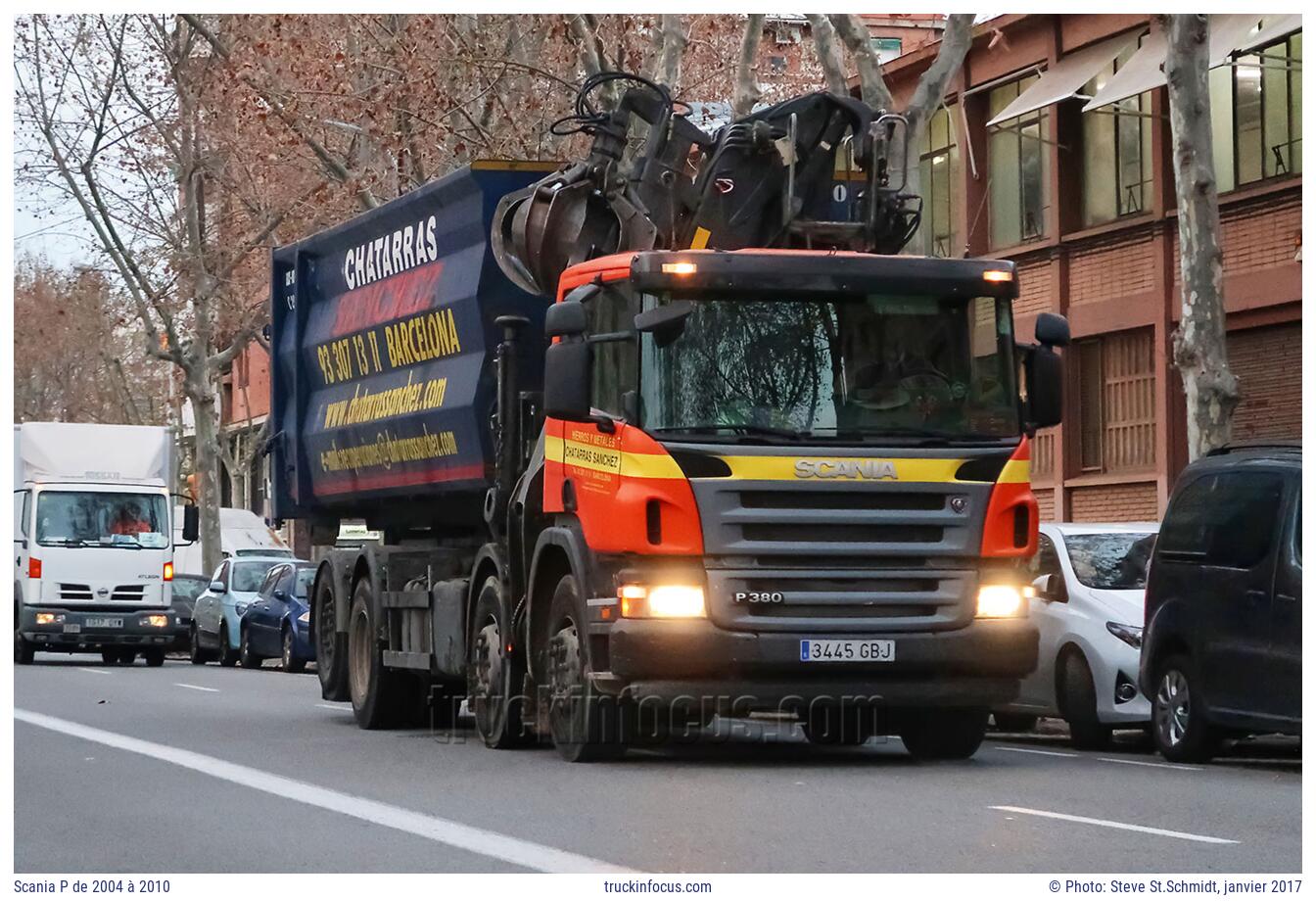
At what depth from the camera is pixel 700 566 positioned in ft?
46.7

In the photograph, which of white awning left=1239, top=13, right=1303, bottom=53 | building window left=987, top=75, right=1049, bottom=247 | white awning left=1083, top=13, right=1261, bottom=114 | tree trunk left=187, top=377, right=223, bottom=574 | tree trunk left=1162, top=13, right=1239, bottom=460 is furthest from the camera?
tree trunk left=187, top=377, right=223, bottom=574

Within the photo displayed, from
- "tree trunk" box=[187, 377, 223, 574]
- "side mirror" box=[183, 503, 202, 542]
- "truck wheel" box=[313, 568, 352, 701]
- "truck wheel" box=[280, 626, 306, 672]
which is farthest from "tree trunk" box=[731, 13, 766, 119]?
"tree trunk" box=[187, 377, 223, 574]

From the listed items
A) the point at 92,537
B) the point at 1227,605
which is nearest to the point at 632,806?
the point at 1227,605

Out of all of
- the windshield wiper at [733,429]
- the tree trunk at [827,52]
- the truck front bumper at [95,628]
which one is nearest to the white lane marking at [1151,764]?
the windshield wiper at [733,429]

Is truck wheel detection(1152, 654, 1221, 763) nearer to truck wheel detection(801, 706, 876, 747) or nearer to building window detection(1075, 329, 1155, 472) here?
truck wheel detection(801, 706, 876, 747)

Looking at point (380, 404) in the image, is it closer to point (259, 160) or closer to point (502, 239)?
point (502, 239)

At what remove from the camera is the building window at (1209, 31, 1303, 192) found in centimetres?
2859

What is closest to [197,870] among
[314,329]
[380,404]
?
[380,404]

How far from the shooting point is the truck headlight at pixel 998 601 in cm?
1458

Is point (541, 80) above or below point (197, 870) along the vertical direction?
above

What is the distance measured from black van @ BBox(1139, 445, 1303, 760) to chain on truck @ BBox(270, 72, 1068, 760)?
4.38ft

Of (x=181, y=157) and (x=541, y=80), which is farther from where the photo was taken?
(x=181, y=157)

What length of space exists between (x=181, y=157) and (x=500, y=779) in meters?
34.9

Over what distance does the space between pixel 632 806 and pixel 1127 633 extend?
20.4 ft
